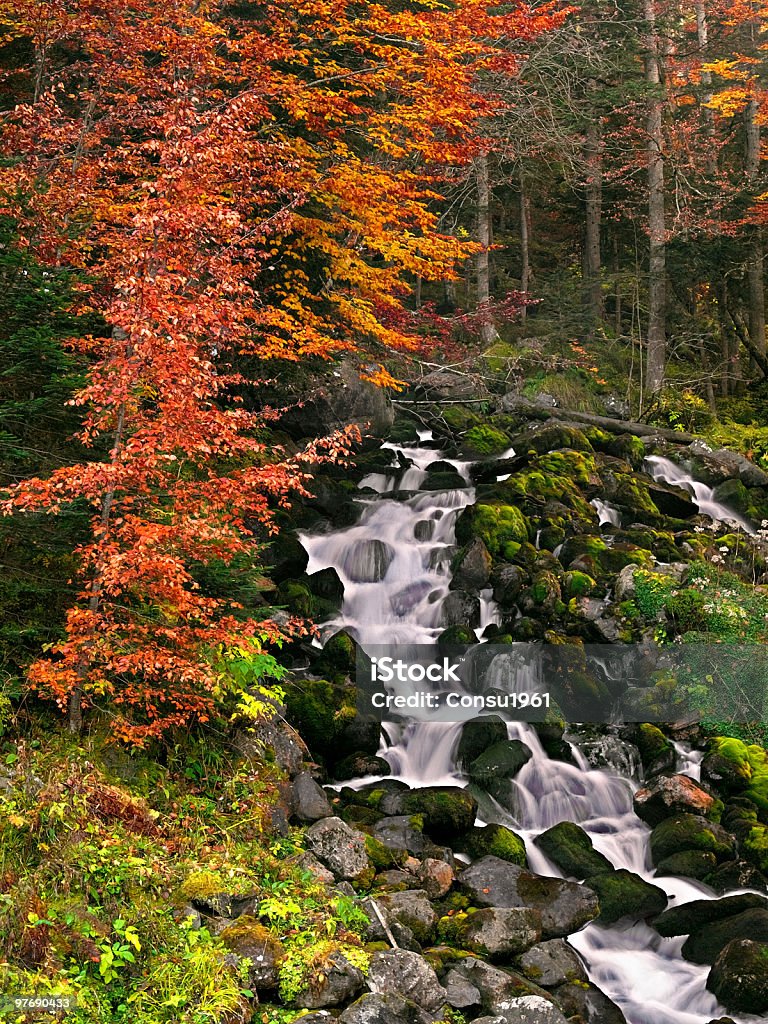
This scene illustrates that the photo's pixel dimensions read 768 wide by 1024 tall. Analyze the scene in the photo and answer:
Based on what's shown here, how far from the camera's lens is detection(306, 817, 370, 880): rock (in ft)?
23.6

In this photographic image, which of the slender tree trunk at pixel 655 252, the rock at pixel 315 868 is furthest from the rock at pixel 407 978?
the slender tree trunk at pixel 655 252

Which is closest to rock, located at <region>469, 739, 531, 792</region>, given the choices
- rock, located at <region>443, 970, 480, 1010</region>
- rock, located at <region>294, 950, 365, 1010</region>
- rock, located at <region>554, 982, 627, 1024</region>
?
rock, located at <region>554, 982, 627, 1024</region>

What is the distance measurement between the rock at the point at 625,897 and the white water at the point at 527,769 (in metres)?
0.13

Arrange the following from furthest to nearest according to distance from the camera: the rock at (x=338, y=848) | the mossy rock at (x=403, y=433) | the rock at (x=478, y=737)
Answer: the mossy rock at (x=403, y=433)
the rock at (x=478, y=737)
the rock at (x=338, y=848)

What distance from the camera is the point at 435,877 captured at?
7.76 m

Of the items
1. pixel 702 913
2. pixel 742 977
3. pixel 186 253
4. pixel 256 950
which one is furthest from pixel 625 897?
pixel 186 253

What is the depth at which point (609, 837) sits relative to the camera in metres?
9.42

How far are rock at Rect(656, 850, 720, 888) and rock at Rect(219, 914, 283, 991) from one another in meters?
4.95

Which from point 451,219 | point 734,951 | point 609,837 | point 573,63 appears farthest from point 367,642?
point 451,219

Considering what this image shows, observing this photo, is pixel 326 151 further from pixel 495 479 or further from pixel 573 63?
pixel 573 63

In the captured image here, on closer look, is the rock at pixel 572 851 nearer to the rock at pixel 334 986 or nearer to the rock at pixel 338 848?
the rock at pixel 338 848

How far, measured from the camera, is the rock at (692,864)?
28.2 feet

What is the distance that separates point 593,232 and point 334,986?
23.1 metres

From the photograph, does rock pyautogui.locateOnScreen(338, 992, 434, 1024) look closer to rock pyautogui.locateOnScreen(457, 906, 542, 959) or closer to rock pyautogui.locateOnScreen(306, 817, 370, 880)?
rock pyautogui.locateOnScreen(457, 906, 542, 959)
